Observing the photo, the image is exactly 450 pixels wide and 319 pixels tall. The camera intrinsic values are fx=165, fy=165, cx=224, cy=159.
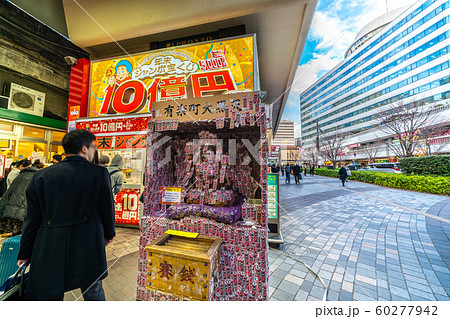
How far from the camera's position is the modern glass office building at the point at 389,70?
87.2ft

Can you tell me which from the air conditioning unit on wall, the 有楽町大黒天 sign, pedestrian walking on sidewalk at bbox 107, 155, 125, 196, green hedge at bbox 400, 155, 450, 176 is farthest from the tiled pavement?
the air conditioning unit on wall

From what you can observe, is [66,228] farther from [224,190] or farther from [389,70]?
[389,70]

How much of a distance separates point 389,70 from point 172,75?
49.7m

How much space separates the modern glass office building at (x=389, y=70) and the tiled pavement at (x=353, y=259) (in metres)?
19.8

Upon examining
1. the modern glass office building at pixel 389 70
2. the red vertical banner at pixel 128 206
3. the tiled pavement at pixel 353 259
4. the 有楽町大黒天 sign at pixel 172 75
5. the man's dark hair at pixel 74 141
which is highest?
the modern glass office building at pixel 389 70

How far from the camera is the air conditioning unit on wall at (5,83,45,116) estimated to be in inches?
291

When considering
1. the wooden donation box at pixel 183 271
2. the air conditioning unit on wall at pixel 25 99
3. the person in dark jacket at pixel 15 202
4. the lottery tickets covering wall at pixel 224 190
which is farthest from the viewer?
the air conditioning unit on wall at pixel 25 99

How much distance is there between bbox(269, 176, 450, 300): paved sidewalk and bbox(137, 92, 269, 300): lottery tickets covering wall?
0.95 metres

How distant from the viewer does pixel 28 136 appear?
7789 millimetres

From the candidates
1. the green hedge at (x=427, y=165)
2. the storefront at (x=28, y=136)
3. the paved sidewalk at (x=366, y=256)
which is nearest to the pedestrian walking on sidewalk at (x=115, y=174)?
the paved sidewalk at (x=366, y=256)

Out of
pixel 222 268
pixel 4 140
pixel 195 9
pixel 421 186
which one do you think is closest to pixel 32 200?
pixel 222 268

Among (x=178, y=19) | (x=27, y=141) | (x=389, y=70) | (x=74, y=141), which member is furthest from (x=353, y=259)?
(x=389, y=70)

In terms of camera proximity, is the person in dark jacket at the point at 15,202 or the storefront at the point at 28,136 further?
the storefront at the point at 28,136

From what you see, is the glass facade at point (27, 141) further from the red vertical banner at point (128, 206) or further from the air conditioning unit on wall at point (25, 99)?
the red vertical banner at point (128, 206)
